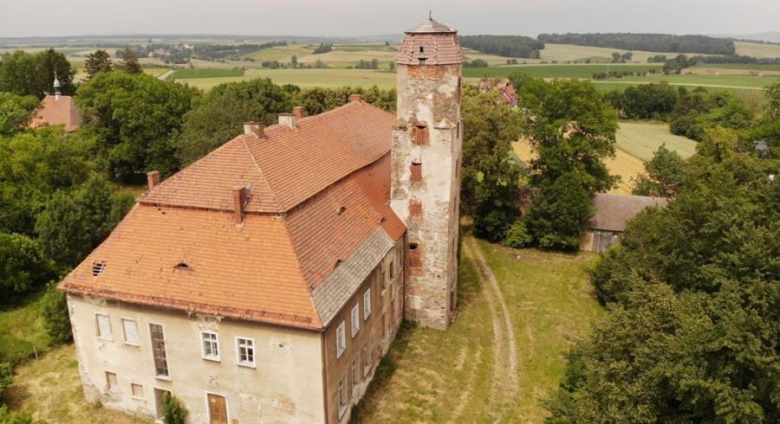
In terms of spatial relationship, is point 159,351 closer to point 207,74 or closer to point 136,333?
point 136,333

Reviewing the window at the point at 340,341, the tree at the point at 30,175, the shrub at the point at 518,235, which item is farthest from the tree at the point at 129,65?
the window at the point at 340,341


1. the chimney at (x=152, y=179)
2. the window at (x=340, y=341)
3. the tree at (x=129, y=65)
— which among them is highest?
the tree at (x=129, y=65)

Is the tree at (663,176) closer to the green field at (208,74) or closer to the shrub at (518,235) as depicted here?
the shrub at (518,235)

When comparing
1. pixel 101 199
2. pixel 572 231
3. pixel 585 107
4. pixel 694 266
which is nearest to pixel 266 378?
pixel 694 266

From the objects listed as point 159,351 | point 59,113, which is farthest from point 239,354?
point 59,113

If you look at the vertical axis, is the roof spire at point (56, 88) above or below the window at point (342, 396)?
above
